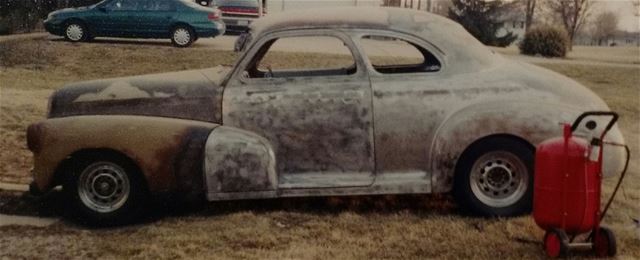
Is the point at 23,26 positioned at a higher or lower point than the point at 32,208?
higher

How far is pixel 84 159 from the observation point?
4555mm

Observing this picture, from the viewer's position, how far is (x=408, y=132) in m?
4.60

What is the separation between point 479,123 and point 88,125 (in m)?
2.40

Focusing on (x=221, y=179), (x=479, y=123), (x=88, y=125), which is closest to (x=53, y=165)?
(x=88, y=125)

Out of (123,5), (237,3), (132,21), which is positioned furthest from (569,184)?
(237,3)

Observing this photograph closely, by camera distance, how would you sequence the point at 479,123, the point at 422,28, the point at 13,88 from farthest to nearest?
the point at 13,88
the point at 422,28
the point at 479,123

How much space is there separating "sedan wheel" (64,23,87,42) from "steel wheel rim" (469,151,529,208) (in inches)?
191

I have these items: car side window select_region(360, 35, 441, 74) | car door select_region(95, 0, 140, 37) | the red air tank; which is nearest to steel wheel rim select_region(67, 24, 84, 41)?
car door select_region(95, 0, 140, 37)

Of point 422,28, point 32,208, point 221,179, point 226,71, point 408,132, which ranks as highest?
point 422,28

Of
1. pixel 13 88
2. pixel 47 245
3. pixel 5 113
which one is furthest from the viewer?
pixel 13 88

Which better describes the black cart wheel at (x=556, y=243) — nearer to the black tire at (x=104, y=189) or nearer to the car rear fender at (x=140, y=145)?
the car rear fender at (x=140, y=145)

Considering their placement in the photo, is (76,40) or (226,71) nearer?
(226,71)

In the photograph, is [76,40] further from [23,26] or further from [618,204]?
[618,204]

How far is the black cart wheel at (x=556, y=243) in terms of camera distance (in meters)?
3.80
